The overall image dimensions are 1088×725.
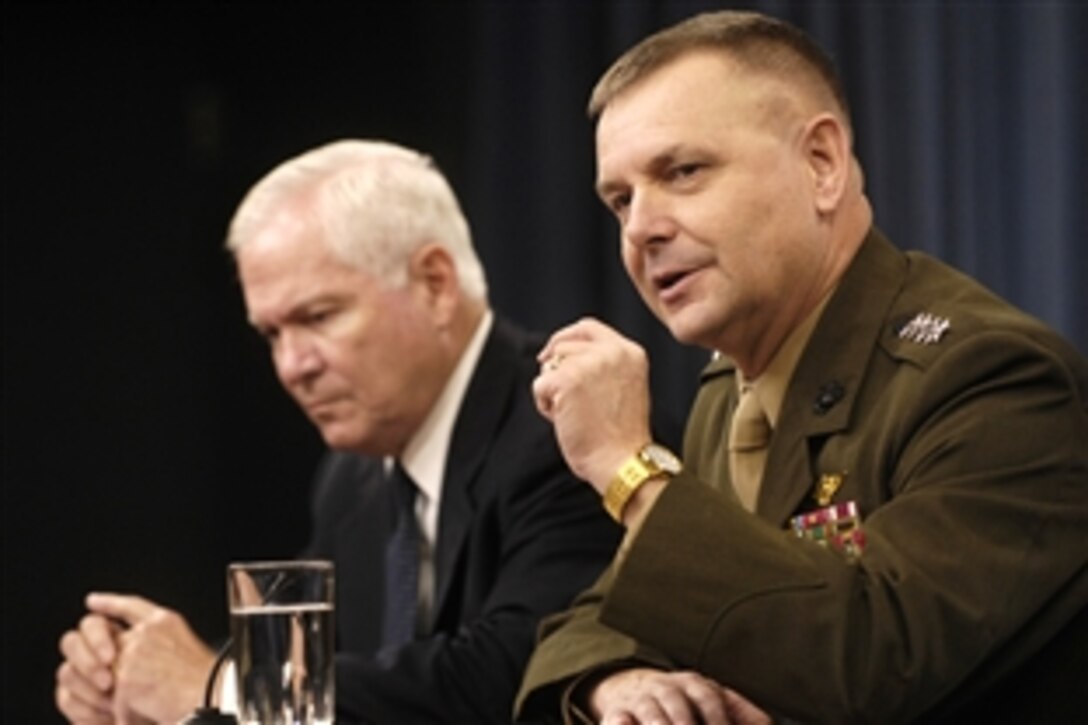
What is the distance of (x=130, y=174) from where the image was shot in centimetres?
501

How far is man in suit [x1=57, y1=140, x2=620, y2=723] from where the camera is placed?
2.87m

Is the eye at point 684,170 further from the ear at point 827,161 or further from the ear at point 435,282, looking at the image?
the ear at point 435,282

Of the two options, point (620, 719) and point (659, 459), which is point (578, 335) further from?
point (620, 719)

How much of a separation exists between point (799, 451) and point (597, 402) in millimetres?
217

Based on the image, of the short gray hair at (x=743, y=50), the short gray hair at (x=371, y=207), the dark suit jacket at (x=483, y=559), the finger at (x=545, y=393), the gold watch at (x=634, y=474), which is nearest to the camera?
the gold watch at (x=634, y=474)

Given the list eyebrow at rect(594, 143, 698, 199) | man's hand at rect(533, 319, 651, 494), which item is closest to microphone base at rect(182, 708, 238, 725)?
man's hand at rect(533, 319, 651, 494)

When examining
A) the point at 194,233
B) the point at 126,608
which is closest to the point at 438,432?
the point at 126,608

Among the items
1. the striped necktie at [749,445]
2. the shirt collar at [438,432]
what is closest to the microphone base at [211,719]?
the striped necktie at [749,445]

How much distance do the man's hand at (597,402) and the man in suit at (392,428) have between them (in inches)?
31.6

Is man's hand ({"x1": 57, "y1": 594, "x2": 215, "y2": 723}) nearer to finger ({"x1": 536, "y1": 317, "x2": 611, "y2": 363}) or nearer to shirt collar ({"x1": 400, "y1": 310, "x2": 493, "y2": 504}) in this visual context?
shirt collar ({"x1": 400, "y1": 310, "x2": 493, "y2": 504})

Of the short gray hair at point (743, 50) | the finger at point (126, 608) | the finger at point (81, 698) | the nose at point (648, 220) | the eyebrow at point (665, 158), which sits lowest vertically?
the finger at point (81, 698)

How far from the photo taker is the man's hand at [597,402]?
1.99m

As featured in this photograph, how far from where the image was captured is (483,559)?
2.96 m

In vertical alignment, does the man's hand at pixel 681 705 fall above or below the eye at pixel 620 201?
below
